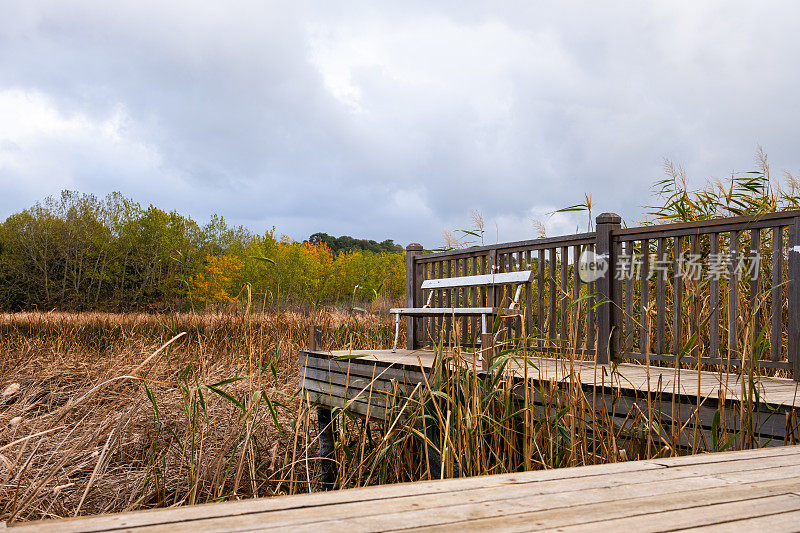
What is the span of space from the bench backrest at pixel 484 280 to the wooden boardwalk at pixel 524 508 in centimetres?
297

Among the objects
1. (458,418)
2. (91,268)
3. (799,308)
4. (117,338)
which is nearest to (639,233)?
(799,308)

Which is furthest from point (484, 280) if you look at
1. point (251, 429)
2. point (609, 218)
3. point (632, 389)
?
point (251, 429)

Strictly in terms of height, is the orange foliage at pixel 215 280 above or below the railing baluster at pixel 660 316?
above

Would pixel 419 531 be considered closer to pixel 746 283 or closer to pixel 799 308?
pixel 799 308

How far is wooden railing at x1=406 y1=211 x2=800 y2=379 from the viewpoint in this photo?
13.5 feet

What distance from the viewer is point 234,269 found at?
21844mm

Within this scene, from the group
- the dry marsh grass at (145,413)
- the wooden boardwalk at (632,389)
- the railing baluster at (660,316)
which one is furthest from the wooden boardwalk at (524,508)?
the railing baluster at (660,316)

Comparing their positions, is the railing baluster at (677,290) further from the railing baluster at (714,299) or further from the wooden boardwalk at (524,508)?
the wooden boardwalk at (524,508)

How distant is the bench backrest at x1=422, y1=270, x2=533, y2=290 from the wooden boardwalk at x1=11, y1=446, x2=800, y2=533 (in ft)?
9.73

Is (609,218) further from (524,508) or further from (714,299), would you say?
(524,508)

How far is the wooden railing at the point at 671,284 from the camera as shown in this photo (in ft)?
13.5

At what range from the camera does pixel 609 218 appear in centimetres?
500

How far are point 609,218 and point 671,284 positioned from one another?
33.6 inches

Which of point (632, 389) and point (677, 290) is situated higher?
point (677, 290)
